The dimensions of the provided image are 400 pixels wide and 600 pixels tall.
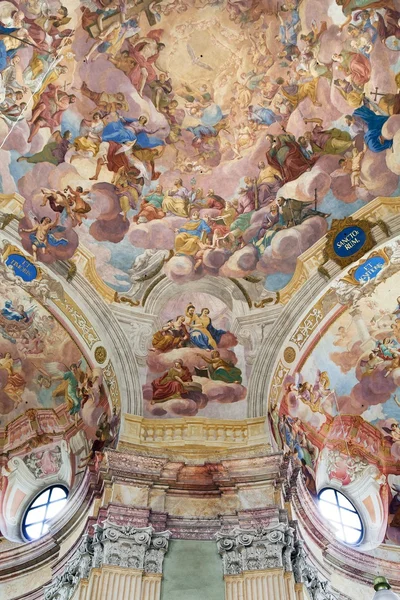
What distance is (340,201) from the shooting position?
1366cm

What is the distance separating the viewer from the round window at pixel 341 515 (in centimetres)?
1355

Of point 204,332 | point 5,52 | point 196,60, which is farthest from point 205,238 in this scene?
point 5,52

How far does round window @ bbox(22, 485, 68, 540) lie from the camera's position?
13305mm

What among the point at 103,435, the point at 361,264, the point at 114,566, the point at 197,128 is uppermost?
the point at 197,128

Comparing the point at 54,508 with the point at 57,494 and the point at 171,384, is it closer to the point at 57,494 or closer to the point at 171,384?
the point at 57,494

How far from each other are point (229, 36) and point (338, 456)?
793 centimetres

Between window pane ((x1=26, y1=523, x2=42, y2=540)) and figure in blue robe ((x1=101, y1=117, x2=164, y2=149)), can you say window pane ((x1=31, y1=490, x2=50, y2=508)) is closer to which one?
window pane ((x1=26, y1=523, x2=42, y2=540))

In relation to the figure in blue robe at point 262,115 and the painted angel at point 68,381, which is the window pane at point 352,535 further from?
the figure in blue robe at point 262,115

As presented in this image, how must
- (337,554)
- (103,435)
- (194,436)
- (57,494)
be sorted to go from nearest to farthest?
1. (337,554)
2. (194,436)
3. (103,435)
4. (57,494)

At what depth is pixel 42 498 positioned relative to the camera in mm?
13836

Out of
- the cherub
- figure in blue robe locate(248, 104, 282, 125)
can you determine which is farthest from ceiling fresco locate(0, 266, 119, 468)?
figure in blue robe locate(248, 104, 282, 125)

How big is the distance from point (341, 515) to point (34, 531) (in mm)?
5463

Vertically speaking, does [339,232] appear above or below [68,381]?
above

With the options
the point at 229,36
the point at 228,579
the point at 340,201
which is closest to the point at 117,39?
the point at 229,36
